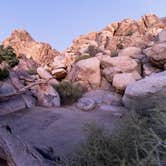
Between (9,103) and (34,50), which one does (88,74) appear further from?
(34,50)

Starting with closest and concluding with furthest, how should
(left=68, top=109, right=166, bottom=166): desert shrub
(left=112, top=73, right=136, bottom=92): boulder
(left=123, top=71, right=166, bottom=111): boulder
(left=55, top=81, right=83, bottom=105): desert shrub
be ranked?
(left=68, top=109, right=166, bottom=166): desert shrub
(left=123, top=71, right=166, bottom=111): boulder
(left=55, top=81, right=83, bottom=105): desert shrub
(left=112, top=73, right=136, bottom=92): boulder

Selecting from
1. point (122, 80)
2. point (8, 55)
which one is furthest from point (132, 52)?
point (8, 55)

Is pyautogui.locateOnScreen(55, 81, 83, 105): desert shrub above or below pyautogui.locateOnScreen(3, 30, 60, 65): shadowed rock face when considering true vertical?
below

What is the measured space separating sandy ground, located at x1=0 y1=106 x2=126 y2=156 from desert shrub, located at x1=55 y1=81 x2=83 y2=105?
70cm

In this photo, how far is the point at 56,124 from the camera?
8.34 metres

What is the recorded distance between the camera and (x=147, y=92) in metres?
9.04

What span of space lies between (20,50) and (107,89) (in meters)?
10.7

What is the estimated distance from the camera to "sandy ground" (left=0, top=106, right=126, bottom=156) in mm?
6773

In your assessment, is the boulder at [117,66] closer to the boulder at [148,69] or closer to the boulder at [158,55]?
the boulder at [148,69]

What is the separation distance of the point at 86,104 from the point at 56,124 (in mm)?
2225

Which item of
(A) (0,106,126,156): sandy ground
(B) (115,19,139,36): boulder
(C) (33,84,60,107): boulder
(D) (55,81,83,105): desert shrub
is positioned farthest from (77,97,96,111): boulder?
(B) (115,19,139,36): boulder

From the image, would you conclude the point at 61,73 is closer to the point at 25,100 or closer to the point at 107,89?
the point at 107,89

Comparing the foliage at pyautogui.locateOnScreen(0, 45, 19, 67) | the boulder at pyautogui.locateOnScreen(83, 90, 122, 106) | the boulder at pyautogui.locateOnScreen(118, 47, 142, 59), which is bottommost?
the boulder at pyautogui.locateOnScreen(83, 90, 122, 106)

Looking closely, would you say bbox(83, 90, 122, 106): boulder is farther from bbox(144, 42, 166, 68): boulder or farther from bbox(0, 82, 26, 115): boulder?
bbox(0, 82, 26, 115): boulder
